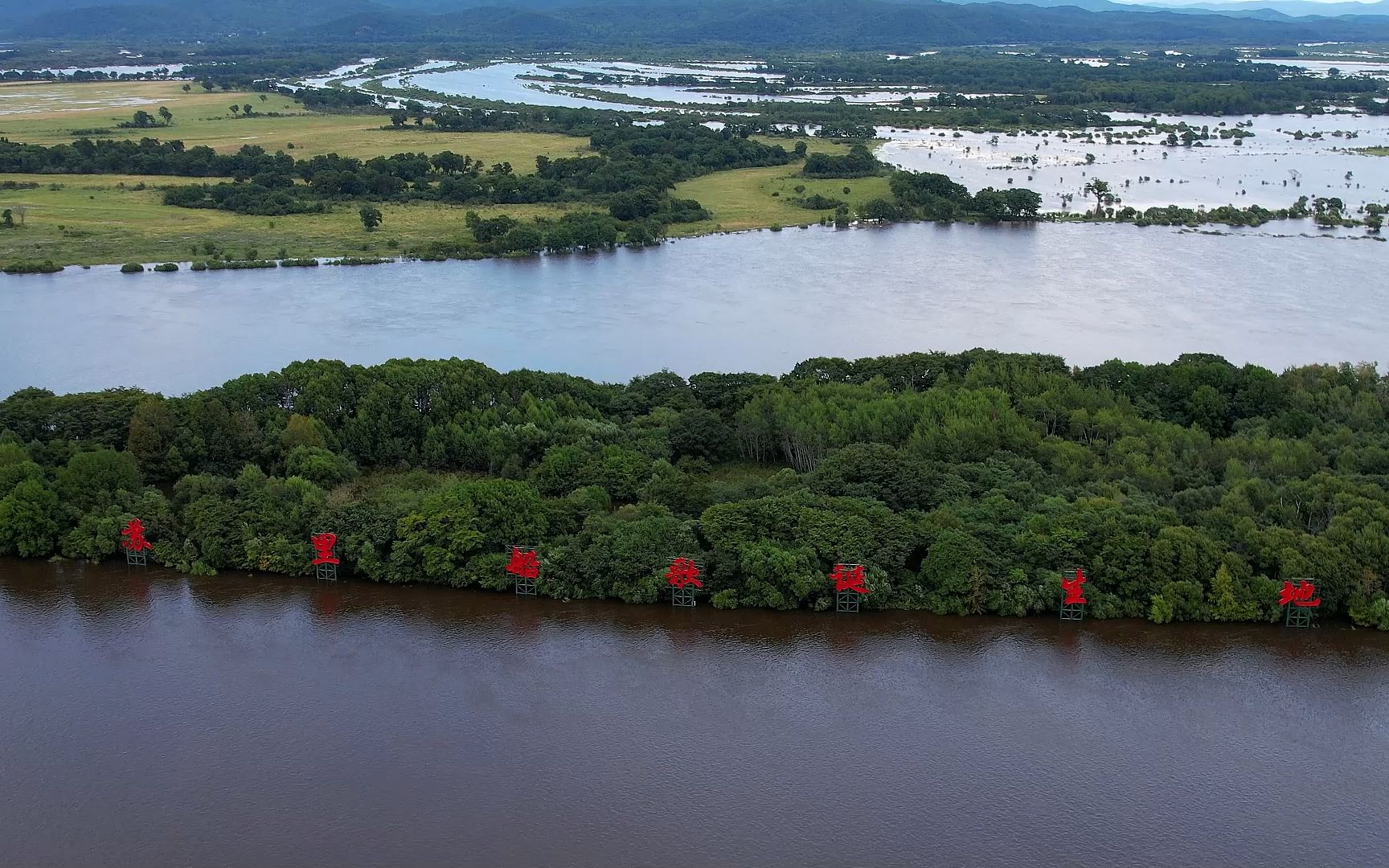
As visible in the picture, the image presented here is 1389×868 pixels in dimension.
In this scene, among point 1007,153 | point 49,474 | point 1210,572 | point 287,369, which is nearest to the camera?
point 1210,572

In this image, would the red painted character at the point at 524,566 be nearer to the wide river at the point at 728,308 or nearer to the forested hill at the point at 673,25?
the wide river at the point at 728,308

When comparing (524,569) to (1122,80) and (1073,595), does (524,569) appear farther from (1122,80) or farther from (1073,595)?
(1122,80)

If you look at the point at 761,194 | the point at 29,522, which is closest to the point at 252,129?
the point at 761,194

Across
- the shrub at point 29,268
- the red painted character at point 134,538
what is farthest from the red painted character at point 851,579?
the shrub at point 29,268

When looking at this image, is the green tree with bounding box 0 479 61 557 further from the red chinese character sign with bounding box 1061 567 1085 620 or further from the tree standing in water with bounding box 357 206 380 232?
the tree standing in water with bounding box 357 206 380 232

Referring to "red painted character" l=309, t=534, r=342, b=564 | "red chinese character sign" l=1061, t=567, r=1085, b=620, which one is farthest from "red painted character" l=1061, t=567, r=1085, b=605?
"red painted character" l=309, t=534, r=342, b=564

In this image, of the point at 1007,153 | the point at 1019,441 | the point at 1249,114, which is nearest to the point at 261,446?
the point at 1019,441

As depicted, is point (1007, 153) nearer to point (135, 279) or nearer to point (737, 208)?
point (737, 208)
